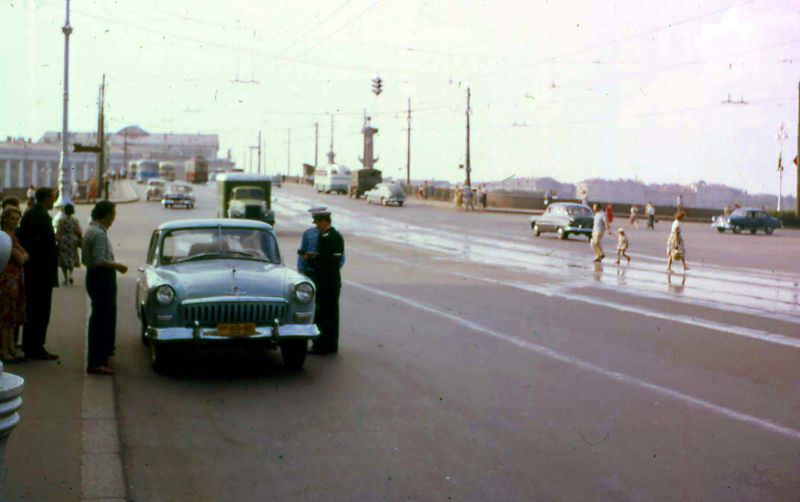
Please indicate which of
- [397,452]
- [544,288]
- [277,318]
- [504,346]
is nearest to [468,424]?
[397,452]

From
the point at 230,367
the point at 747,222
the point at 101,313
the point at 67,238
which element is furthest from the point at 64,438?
the point at 747,222

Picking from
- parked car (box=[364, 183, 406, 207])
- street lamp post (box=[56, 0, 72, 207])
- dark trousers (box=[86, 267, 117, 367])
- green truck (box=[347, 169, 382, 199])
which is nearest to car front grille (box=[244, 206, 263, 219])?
street lamp post (box=[56, 0, 72, 207])

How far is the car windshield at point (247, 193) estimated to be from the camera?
39969 mm

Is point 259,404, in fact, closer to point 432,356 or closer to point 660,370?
point 432,356

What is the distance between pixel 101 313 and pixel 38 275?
3.55ft

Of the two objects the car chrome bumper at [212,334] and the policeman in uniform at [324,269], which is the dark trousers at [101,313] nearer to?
the car chrome bumper at [212,334]

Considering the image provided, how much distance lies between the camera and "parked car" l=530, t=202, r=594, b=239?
132ft

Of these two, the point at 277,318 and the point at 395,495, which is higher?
the point at 277,318

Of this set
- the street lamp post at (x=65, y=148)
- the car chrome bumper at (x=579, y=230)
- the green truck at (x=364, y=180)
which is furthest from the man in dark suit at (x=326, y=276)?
the green truck at (x=364, y=180)

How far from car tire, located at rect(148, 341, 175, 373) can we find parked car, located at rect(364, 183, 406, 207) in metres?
65.4

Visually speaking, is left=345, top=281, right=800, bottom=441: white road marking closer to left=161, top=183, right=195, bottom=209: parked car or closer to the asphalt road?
the asphalt road

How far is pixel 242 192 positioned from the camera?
40062 millimetres

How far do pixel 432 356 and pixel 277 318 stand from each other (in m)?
2.13

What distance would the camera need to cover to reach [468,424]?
25.2 feet
